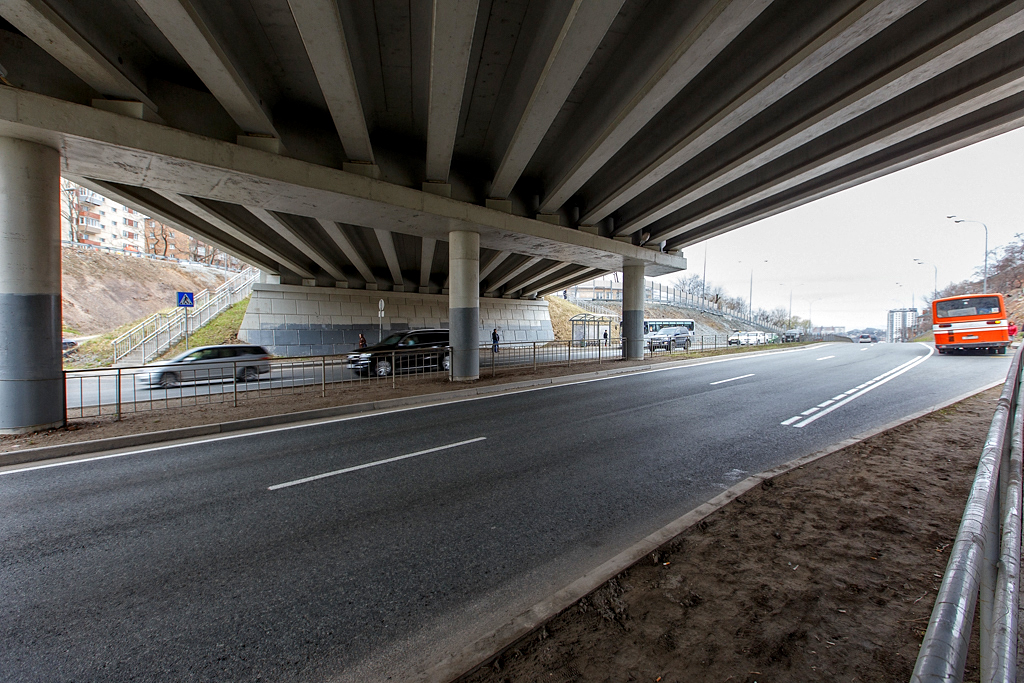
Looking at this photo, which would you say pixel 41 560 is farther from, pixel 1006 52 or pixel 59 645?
pixel 1006 52

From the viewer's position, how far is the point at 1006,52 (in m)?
7.60

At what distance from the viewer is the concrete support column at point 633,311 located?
21.9 meters

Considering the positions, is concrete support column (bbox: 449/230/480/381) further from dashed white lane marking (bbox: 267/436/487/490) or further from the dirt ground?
the dirt ground

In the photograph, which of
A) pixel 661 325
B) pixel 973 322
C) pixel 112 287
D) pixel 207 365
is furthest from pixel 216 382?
pixel 661 325

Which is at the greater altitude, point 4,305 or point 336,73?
point 336,73

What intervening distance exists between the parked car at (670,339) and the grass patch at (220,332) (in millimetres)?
29136

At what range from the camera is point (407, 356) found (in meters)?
16.2

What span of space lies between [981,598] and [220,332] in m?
34.9

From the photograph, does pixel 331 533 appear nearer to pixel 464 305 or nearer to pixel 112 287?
pixel 464 305

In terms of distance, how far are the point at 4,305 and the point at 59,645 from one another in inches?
328

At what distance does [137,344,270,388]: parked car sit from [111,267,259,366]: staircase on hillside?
894 cm

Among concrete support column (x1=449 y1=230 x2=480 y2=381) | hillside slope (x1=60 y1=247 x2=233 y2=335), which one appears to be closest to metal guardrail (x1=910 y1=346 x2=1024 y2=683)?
concrete support column (x1=449 y1=230 x2=480 y2=381)

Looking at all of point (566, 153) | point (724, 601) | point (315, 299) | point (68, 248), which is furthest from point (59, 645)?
point (68, 248)

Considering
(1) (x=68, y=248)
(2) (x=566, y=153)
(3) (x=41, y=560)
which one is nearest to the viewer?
(3) (x=41, y=560)
